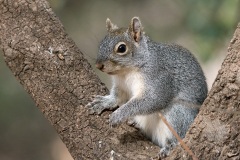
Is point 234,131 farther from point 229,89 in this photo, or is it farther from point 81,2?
point 81,2

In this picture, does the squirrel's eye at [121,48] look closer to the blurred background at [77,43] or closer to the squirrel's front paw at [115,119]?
the squirrel's front paw at [115,119]

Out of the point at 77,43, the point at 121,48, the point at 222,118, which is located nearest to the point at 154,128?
the point at 121,48

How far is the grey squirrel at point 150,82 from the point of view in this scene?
4.36m

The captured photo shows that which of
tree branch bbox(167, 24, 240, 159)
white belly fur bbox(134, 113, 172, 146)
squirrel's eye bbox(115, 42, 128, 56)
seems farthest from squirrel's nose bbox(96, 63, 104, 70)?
tree branch bbox(167, 24, 240, 159)

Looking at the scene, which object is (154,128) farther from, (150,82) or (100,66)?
(100,66)

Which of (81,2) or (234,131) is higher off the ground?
(81,2)

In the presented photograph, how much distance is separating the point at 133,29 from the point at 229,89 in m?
1.61

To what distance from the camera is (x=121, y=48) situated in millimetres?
4469

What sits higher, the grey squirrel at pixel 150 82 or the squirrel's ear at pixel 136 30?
the squirrel's ear at pixel 136 30

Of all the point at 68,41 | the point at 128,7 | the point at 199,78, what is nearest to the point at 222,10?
the point at 199,78

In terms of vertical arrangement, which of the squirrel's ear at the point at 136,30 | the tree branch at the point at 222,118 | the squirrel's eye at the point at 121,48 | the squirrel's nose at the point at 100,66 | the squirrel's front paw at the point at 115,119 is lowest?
the tree branch at the point at 222,118

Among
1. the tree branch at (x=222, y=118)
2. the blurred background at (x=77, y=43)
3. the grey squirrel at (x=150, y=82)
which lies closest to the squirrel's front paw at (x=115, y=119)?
the grey squirrel at (x=150, y=82)

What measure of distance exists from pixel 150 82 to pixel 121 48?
314 mm

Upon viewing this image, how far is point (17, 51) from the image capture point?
410cm
